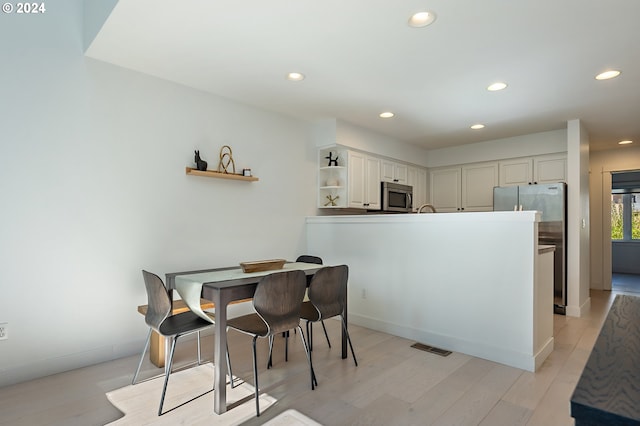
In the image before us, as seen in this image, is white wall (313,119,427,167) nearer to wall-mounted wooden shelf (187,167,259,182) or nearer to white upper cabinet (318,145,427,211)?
white upper cabinet (318,145,427,211)

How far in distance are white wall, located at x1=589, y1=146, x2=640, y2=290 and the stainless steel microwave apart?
10.8 ft

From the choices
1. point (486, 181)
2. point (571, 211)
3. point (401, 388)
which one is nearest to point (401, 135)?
point (486, 181)

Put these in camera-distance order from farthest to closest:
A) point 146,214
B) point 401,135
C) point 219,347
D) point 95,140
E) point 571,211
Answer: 1. point 401,135
2. point 571,211
3. point 146,214
4. point 95,140
5. point 219,347

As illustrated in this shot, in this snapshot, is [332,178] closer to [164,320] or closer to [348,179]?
[348,179]

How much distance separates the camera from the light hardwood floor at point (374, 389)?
2100 millimetres

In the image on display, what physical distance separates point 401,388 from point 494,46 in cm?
252

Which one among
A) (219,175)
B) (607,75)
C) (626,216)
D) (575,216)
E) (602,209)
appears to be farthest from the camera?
(626,216)

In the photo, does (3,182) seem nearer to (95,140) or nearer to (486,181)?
(95,140)

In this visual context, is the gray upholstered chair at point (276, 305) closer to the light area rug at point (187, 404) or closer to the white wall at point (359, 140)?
the light area rug at point (187, 404)

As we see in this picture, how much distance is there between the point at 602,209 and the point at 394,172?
3.77 meters

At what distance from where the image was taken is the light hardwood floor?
2100 mm

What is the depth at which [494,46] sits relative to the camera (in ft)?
8.37

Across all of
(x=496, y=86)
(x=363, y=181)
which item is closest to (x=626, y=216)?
(x=363, y=181)

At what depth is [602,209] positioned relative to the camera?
6.06 m
